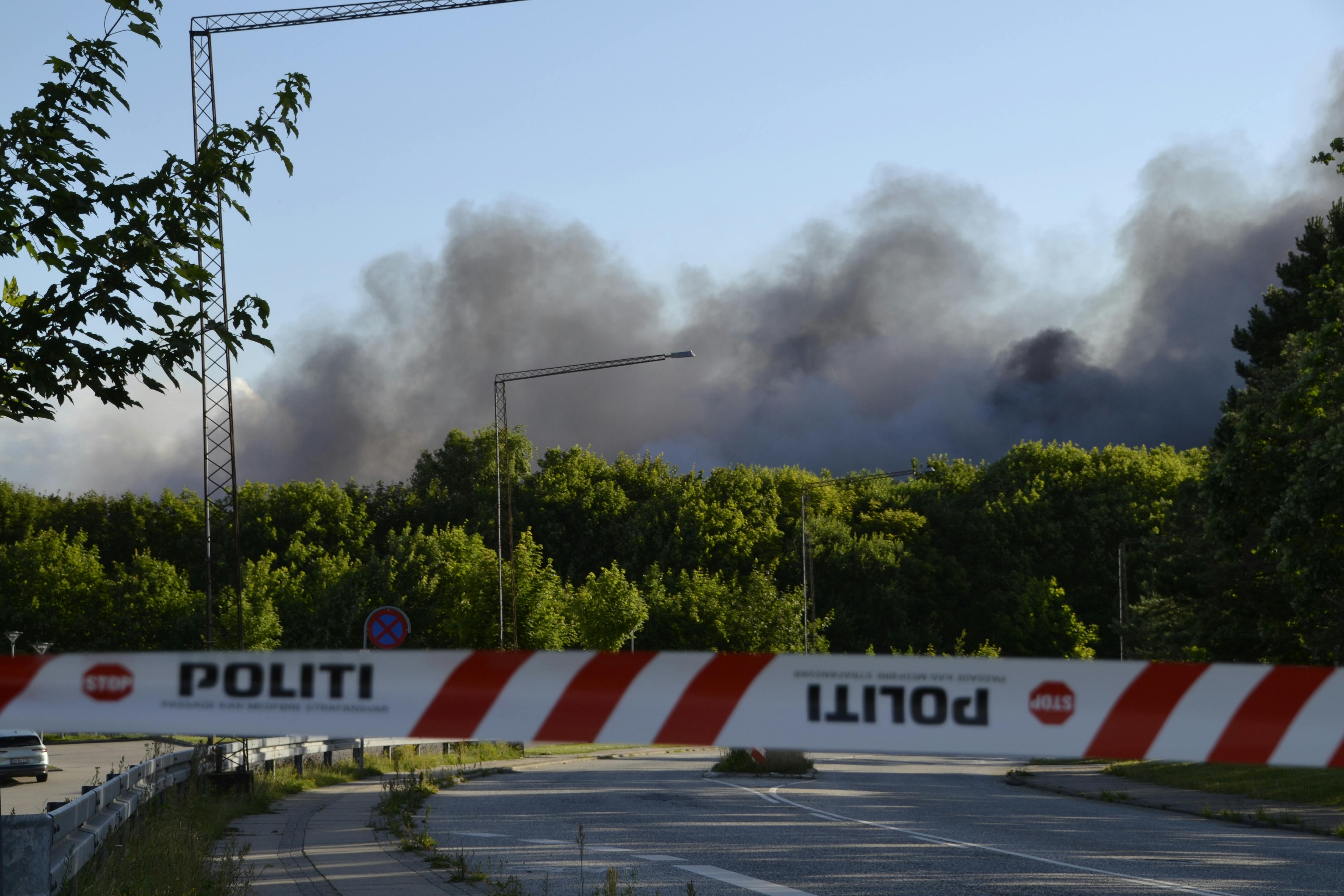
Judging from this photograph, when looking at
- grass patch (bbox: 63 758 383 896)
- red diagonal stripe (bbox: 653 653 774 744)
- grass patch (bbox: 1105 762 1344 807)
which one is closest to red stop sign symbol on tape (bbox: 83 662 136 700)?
red diagonal stripe (bbox: 653 653 774 744)

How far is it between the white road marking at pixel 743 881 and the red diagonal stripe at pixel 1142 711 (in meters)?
8.40

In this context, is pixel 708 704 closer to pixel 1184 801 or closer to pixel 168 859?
pixel 168 859

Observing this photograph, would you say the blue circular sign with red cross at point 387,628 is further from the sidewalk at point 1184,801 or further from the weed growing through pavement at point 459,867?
the sidewalk at point 1184,801

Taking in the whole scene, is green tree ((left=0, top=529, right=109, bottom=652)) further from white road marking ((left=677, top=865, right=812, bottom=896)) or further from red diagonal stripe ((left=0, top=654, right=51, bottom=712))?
red diagonal stripe ((left=0, top=654, right=51, bottom=712))

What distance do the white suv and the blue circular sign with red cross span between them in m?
14.0

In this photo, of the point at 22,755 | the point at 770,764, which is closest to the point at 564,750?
the point at 770,764

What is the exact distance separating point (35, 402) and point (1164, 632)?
137 ft

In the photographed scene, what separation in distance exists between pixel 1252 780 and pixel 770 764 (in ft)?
32.1

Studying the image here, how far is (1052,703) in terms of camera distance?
383 centimetres

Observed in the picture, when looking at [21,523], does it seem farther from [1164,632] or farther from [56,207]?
[56,207]

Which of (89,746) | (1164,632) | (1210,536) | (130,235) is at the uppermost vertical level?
(130,235)

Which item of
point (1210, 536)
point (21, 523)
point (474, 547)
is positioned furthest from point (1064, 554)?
point (21, 523)

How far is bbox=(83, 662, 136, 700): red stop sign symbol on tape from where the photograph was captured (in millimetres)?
4102

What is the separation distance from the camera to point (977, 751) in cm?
386
